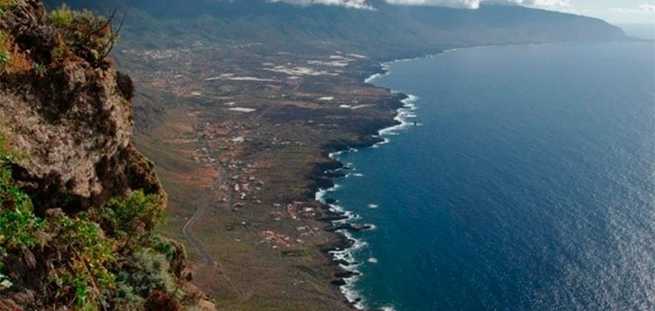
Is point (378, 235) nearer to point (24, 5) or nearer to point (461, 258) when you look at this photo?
point (461, 258)

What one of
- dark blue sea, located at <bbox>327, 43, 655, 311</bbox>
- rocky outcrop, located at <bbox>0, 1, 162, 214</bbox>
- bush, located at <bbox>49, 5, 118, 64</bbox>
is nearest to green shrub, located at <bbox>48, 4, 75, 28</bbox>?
bush, located at <bbox>49, 5, 118, 64</bbox>

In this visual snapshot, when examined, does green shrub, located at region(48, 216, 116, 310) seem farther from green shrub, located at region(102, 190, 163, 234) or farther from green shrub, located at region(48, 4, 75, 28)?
green shrub, located at region(48, 4, 75, 28)

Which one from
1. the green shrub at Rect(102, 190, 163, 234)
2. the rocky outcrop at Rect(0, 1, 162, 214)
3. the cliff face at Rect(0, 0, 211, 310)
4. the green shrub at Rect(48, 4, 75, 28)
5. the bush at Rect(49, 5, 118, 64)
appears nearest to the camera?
the cliff face at Rect(0, 0, 211, 310)

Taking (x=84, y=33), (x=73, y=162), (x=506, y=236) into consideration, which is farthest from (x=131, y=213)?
(x=506, y=236)

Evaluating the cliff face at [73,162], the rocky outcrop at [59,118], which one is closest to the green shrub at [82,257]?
the cliff face at [73,162]

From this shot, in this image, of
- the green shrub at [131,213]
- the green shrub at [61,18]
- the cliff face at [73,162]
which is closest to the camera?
the cliff face at [73,162]

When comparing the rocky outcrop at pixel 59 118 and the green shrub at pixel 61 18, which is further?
the green shrub at pixel 61 18

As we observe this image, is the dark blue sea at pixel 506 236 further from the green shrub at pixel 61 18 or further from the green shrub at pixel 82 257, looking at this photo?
the green shrub at pixel 82 257

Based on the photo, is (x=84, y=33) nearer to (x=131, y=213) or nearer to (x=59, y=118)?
(x=59, y=118)
